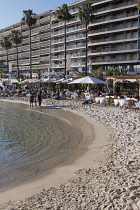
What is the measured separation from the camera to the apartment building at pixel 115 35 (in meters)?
41.1

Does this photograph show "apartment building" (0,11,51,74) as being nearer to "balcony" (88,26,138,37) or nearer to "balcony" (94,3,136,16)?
"balcony" (88,26,138,37)

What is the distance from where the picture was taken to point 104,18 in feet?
150

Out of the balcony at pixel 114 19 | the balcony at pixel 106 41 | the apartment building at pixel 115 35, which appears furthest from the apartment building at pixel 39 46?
the balcony at pixel 114 19

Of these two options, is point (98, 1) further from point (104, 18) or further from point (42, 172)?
point (42, 172)

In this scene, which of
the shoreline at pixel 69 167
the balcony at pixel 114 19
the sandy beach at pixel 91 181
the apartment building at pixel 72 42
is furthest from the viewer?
the apartment building at pixel 72 42

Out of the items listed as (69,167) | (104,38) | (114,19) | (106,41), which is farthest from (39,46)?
(69,167)

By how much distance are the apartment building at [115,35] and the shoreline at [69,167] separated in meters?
30.5

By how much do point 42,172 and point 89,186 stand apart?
216cm

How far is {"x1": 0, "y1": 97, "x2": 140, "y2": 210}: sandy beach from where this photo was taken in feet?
16.8

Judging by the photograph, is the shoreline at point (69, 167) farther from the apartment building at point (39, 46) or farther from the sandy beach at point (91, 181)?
the apartment building at point (39, 46)

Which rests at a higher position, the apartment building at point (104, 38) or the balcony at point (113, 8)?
the balcony at point (113, 8)

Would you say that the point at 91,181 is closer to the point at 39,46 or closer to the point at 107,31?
the point at 107,31

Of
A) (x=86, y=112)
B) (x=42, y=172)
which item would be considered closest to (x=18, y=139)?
(x=42, y=172)

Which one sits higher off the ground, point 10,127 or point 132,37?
point 132,37
